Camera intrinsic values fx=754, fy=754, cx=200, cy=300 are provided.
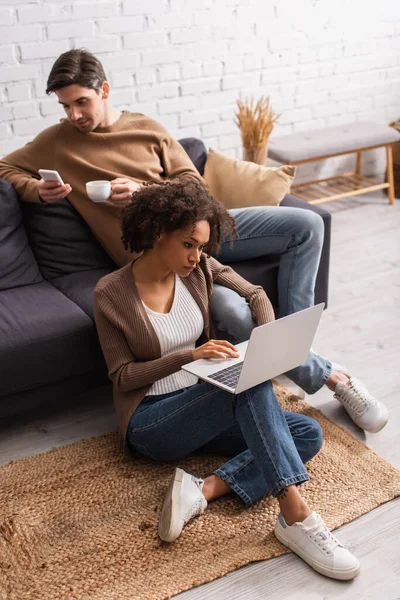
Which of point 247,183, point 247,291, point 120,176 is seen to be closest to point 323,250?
point 247,183

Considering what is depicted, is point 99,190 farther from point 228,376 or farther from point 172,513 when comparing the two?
point 172,513

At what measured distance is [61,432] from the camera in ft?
8.15

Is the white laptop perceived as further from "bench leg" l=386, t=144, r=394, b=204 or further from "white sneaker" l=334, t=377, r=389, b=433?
"bench leg" l=386, t=144, r=394, b=204

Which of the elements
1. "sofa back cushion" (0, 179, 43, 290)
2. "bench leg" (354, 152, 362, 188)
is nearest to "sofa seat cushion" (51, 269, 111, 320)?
"sofa back cushion" (0, 179, 43, 290)

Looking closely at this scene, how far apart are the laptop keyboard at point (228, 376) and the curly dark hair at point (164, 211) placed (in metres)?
0.40

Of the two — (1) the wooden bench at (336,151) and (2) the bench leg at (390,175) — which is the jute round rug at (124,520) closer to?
(1) the wooden bench at (336,151)

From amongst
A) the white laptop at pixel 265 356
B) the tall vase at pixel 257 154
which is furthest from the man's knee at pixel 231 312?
the tall vase at pixel 257 154

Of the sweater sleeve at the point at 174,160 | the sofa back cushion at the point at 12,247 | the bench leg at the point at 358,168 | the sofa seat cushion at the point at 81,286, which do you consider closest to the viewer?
the sofa seat cushion at the point at 81,286

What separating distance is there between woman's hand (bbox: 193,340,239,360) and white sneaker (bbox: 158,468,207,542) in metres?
0.34

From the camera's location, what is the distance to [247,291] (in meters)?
2.39

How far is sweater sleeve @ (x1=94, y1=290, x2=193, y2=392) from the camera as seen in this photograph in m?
2.05

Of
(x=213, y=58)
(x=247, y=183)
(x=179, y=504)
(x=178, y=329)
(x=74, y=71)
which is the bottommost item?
(x=179, y=504)

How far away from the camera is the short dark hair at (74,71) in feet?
8.09

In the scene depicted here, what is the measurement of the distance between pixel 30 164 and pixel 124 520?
1.33 m
